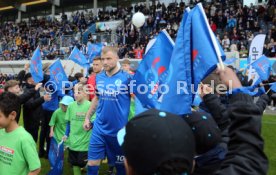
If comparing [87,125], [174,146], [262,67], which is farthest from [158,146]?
[262,67]

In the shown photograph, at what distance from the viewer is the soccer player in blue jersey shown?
5531mm

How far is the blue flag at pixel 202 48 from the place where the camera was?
3.08 m

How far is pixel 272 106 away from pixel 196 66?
14898 millimetres

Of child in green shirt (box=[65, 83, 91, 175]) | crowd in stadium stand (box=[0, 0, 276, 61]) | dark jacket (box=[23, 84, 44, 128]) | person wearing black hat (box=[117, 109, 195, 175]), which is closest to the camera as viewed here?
person wearing black hat (box=[117, 109, 195, 175])

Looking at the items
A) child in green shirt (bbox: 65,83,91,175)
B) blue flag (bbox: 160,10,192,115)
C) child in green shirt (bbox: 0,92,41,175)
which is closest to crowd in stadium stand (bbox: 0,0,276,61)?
child in green shirt (bbox: 65,83,91,175)

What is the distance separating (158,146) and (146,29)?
84.8ft

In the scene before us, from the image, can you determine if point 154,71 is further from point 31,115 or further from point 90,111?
point 31,115

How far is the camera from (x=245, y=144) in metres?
1.77

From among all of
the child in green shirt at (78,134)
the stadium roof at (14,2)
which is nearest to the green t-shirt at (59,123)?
the child in green shirt at (78,134)

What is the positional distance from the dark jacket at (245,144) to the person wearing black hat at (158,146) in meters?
0.29

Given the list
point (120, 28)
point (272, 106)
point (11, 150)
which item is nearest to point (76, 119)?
point (11, 150)

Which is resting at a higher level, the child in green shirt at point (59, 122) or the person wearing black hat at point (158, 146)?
the person wearing black hat at point (158, 146)

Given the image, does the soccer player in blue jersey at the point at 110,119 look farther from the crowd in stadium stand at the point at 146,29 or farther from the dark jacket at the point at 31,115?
the crowd in stadium stand at the point at 146,29

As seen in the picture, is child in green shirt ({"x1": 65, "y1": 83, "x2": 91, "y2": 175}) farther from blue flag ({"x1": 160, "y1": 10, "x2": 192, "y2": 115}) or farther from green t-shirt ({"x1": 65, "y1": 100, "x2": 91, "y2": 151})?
blue flag ({"x1": 160, "y1": 10, "x2": 192, "y2": 115})
